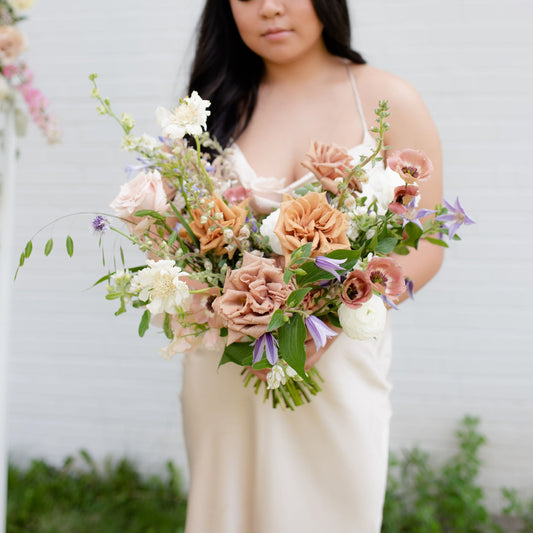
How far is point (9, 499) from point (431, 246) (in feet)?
7.25

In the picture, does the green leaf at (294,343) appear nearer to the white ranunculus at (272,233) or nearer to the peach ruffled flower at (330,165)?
the white ranunculus at (272,233)

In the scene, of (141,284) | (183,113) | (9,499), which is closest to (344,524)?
(141,284)

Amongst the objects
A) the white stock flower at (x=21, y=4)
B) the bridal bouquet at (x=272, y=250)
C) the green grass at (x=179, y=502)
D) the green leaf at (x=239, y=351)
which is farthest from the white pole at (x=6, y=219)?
the green leaf at (x=239, y=351)

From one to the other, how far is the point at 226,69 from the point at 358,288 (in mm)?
984

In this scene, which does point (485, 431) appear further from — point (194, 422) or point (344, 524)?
point (194, 422)

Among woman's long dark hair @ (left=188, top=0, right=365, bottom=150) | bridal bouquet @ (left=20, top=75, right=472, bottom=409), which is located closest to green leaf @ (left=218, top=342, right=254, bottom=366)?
bridal bouquet @ (left=20, top=75, right=472, bottom=409)

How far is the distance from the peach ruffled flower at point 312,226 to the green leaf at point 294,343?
0.11m

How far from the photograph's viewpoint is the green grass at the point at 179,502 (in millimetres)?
2398

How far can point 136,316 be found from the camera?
2.67 metres

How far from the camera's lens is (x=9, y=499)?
8.54 ft

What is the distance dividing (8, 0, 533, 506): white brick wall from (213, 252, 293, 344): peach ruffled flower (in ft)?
4.42

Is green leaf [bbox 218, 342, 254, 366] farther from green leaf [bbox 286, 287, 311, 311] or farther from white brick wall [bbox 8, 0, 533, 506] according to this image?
white brick wall [bbox 8, 0, 533, 506]

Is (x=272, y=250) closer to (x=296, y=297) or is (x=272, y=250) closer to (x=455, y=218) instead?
(x=296, y=297)

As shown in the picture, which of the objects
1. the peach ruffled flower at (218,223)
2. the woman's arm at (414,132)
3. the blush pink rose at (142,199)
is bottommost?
the peach ruffled flower at (218,223)
